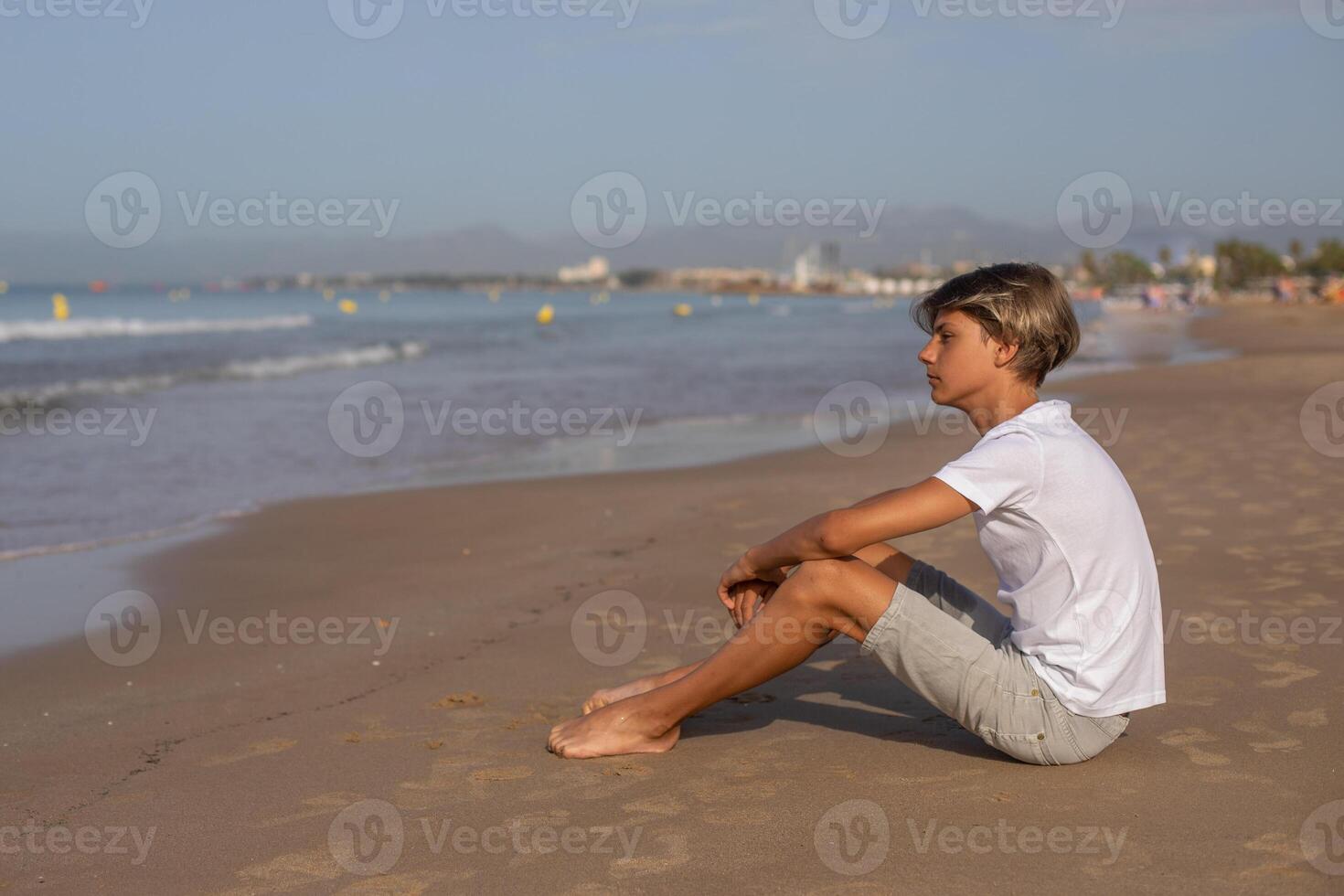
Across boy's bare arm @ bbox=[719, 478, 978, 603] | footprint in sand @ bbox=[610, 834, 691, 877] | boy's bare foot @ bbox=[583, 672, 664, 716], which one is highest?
boy's bare arm @ bbox=[719, 478, 978, 603]

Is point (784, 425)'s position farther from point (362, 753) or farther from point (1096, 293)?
point (1096, 293)

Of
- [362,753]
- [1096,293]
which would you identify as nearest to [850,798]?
[362,753]

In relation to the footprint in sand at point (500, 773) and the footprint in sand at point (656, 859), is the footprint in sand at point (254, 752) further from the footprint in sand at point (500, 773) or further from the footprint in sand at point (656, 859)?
the footprint in sand at point (656, 859)

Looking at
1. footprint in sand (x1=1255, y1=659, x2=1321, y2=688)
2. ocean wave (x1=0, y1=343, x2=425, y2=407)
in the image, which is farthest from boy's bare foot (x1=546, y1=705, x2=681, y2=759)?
ocean wave (x1=0, y1=343, x2=425, y2=407)

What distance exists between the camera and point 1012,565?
9.84 ft

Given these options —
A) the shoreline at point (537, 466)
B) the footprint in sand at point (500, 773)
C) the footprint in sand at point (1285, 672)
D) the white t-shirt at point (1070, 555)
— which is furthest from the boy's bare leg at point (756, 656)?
the shoreline at point (537, 466)

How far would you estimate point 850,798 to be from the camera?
10.2 feet

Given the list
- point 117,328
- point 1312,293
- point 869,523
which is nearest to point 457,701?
point 869,523

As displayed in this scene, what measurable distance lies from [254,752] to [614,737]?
118 centimetres

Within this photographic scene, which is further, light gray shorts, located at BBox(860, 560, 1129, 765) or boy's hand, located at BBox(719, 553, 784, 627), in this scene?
boy's hand, located at BBox(719, 553, 784, 627)

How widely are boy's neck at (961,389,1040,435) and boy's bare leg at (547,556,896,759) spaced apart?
1.63 feet

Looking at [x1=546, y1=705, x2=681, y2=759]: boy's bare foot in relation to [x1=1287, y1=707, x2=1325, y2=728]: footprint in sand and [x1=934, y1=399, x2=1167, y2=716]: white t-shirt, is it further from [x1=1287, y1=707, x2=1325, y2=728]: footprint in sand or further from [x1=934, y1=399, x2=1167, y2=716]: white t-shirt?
[x1=1287, y1=707, x2=1325, y2=728]: footprint in sand

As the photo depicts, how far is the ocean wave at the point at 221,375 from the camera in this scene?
17312mm

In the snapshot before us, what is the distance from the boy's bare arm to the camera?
278cm
